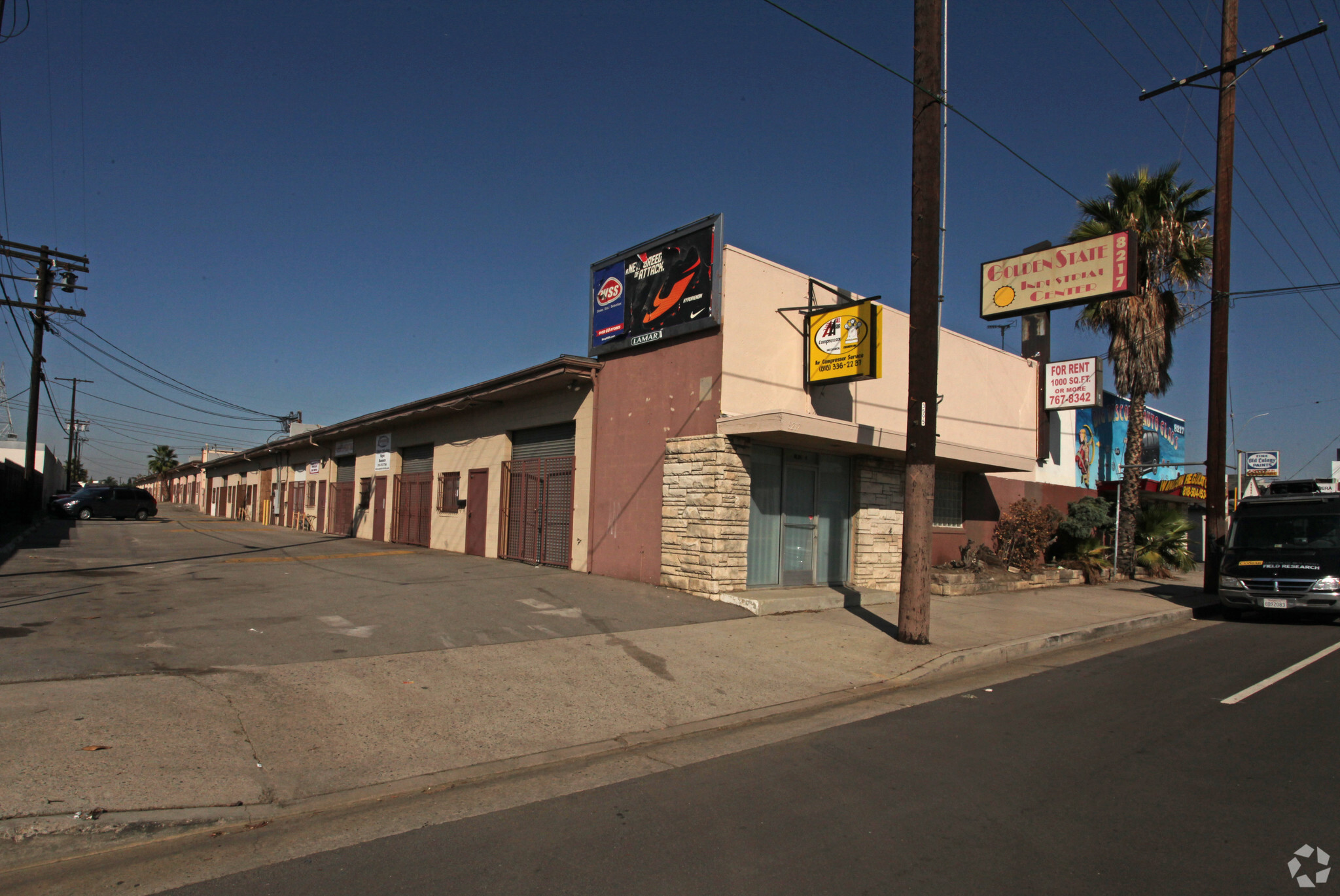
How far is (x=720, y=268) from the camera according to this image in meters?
12.5

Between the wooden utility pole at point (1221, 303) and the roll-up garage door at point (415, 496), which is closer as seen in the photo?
the wooden utility pole at point (1221, 303)

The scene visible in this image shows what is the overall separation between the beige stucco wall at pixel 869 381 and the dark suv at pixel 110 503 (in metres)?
38.2

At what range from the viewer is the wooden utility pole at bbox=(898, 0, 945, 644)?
987 cm

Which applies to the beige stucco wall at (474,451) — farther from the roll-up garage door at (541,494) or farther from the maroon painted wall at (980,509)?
the maroon painted wall at (980,509)

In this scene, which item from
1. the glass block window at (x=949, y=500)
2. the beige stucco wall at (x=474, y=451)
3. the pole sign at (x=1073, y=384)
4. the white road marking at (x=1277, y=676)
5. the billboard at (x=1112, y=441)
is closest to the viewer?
the white road marking at (x=1277, y=676)

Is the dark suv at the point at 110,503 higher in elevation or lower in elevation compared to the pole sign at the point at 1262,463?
lower

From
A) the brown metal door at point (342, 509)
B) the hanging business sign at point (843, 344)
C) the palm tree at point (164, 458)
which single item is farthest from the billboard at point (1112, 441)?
the palm tree at point (164, 458)

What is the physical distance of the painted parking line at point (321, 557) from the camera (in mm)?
16562

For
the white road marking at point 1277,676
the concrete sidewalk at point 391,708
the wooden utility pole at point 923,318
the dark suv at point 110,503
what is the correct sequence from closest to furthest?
the concrete sidewalk at point 391,708, the white road marking at point 1277,676, the wooden utility pole at point 923,318, the dark suv at point 110,503

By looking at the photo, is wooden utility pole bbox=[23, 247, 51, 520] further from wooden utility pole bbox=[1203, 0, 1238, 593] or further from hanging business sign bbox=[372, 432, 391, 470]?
wooden utility pole bbox=[1203, 0, 1238, 593]

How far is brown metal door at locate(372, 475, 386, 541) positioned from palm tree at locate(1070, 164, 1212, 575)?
869 inches

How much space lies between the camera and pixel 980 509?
19.4m

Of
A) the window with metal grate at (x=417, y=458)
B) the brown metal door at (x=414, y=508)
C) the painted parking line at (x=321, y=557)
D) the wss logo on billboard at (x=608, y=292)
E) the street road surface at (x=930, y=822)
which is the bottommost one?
the painted parking line at (x=321, y=557)

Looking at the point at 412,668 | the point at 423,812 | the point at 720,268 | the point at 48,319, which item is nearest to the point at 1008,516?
the point at 720,268
